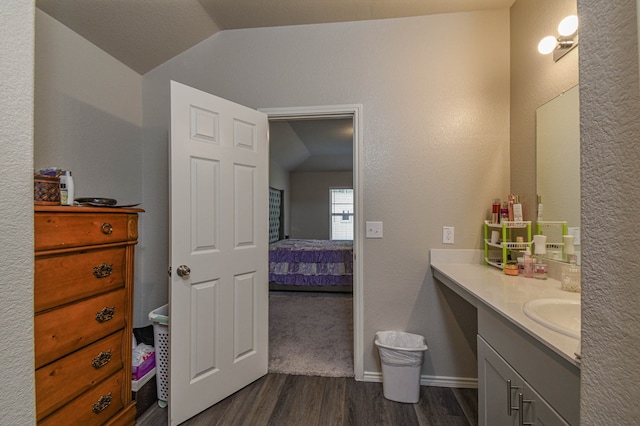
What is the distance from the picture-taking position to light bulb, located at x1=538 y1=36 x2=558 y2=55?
1.42m

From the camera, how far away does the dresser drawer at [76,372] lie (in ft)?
3.61

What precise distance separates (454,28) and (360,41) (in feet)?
2.20

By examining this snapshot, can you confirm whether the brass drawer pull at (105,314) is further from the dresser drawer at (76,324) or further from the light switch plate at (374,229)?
the light switch plate at (374,229)

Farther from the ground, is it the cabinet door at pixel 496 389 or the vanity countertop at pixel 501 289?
the vanity countertop at pixel 501 289

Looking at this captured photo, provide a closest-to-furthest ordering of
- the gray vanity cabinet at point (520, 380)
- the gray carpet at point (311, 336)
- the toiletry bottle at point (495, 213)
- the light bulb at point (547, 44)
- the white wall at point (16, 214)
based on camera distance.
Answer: the white wall at point (16, 214), the gray vanity cabinet at point (520, 380), the light bulb at point (547, 44), the toiletry bottle at point (495, 213), the gray carpet at point (311, 336)

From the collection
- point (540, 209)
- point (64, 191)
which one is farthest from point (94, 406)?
point (540, 209)

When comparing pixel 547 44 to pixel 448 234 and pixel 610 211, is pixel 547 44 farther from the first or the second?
pixel 610 211

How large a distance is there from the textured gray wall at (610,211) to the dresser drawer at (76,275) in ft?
5.66

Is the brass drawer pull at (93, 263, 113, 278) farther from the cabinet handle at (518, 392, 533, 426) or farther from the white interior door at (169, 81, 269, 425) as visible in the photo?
the cabinet handle at (518, 392, 533, 426)

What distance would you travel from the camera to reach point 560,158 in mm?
1464

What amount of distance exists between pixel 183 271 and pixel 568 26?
2437 mm

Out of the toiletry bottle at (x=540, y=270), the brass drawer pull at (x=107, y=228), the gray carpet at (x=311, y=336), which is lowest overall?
the gray carpet at (x=311, y=336)

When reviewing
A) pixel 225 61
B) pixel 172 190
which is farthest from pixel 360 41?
pixel 172 190

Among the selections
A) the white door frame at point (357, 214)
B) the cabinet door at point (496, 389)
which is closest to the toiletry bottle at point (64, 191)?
the white door frame at point (357, 214)
